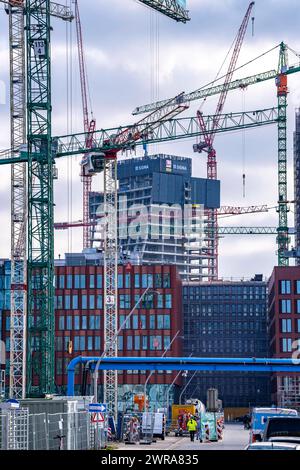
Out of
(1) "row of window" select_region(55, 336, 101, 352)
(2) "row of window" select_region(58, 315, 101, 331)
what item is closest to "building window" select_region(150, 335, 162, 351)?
(1) "row of window" select_region(55, 336, 101, 352)

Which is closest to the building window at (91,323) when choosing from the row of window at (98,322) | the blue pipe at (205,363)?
the row of window at (98,322)

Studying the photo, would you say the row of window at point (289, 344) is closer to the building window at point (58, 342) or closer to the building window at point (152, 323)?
the building window at point (152, 323)

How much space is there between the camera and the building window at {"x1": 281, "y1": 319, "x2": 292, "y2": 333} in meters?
168

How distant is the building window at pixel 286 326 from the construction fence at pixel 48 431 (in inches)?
4392

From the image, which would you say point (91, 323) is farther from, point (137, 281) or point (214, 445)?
point (214, 445)

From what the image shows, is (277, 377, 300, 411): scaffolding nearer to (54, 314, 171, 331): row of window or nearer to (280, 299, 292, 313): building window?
(280, 299, 292, 313): building window

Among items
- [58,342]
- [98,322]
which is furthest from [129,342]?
[58,342]

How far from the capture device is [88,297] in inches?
6900

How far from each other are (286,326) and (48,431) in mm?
126422

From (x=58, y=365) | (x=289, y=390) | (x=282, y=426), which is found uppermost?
(x=282, y=426)

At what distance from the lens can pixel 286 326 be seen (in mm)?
168125

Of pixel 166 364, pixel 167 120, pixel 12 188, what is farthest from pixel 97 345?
pixel 166 364

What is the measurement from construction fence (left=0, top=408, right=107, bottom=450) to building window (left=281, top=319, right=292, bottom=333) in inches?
4392

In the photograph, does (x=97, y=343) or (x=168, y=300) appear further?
(x=97, y=343)
